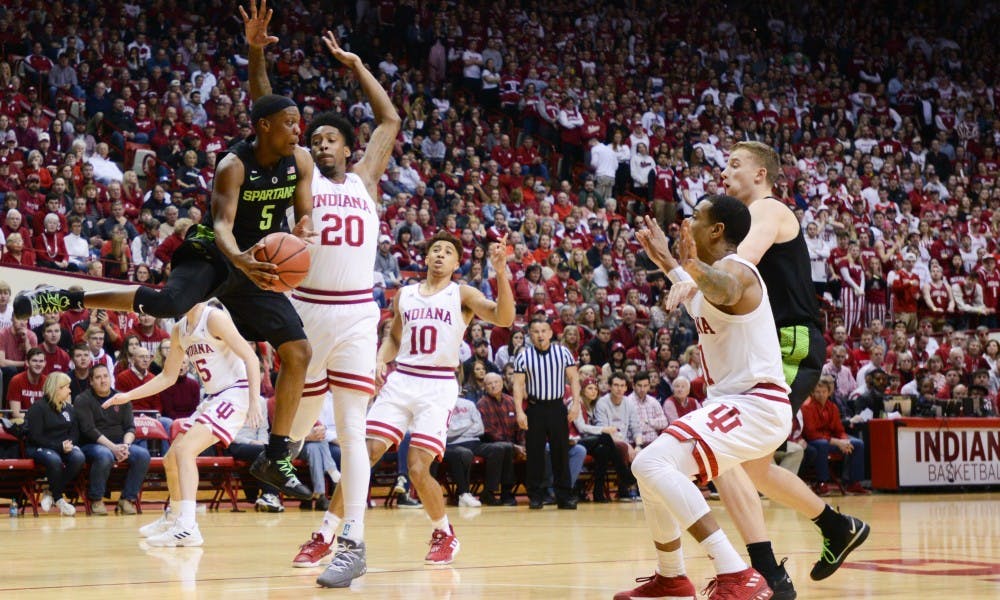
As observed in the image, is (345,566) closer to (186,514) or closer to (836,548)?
(836,548)

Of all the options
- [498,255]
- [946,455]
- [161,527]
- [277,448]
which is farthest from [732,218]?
[946,455]

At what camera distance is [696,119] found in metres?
26.5

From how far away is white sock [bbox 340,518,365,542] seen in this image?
649cm

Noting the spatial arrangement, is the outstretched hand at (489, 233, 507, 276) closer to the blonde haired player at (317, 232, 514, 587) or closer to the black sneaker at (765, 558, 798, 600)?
the blonde haired player at (317, 232, 514, 587)

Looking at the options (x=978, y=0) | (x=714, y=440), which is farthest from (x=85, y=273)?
(x=978, y=0)

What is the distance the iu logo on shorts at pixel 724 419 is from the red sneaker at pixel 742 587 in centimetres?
59

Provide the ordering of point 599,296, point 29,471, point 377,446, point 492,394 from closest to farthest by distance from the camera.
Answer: point 377,446
point 29,471
point 492,394
point 599,296

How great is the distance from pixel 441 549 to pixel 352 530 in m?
1.16

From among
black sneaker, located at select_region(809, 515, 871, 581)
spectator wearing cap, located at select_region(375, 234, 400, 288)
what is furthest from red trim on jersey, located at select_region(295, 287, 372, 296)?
spectator wearing cap, located at select_region(375, 234, 400, 288)

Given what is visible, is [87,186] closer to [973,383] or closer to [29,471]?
[29,471]

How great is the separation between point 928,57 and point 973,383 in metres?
15.0

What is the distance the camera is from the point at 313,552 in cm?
707

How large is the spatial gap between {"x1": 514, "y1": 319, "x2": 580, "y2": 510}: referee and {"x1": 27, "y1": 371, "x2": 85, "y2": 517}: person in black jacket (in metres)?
4.77

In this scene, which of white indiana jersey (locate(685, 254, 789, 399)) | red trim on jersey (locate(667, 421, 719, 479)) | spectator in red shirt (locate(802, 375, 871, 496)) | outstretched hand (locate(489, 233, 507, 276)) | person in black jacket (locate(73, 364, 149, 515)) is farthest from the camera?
spectator in red shirt (locate(802, 375, 871, 496))
